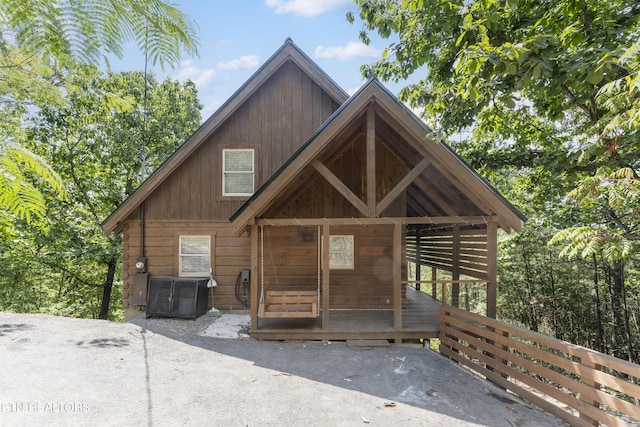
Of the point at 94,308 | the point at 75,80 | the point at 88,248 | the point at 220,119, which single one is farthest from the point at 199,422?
the point at 94,308

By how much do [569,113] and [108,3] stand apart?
12.8 meters

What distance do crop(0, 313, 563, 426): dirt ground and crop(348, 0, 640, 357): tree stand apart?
2.81 m

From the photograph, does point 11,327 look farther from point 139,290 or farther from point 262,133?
point 262,133

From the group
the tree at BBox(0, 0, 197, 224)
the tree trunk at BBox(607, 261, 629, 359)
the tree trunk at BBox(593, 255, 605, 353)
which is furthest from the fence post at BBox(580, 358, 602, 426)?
the tree trunk at BBox(593, 255, 605, 353)

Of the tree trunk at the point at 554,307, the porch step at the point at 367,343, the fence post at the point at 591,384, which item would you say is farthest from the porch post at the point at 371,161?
the tree trunk at the point at 554,307

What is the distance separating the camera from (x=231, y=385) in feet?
15.2

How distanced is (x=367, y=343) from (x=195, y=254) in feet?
17.9

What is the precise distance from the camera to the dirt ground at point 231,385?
151 inches

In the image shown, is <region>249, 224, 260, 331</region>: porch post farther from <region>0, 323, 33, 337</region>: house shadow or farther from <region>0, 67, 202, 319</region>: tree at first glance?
<region>0, 67, 202, 319</region>: tree

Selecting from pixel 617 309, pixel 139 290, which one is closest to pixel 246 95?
pixel 139 290

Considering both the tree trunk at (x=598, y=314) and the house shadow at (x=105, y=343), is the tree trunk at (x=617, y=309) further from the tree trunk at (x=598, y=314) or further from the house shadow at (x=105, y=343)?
the house shadow at (x=105, y=343)

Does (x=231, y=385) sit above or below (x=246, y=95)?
below

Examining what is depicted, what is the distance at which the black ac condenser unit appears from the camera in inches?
318

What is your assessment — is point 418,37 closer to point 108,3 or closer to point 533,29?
point 533,29
